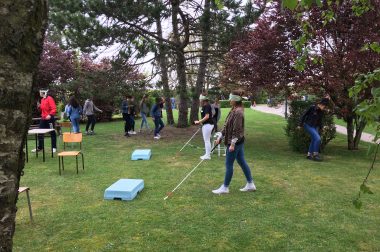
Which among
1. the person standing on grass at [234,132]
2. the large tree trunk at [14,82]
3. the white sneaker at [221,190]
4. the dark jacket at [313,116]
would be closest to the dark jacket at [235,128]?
the person standing on grass at [234,132]

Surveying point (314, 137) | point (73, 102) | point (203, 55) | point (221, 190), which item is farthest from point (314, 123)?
point (73, 102)

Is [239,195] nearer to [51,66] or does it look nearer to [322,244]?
[322,244]

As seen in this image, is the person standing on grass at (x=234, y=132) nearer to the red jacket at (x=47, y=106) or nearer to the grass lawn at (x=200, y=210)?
the grass lawn at (x=200, y=210)

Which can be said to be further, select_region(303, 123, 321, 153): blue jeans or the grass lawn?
select_region(303, 123, 321, 153): blue jeans

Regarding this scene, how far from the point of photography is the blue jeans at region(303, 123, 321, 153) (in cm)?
1001

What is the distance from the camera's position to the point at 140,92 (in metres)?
16.4

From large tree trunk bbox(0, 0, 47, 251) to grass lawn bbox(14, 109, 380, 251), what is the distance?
3015mm

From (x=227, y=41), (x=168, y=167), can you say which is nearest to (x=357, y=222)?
(x=168, y=167)

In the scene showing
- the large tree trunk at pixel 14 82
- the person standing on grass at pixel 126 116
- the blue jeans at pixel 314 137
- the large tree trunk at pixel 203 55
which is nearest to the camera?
the large tree trunk at pixel 14 82

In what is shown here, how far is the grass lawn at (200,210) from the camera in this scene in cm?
477

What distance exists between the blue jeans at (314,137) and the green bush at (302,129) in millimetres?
860

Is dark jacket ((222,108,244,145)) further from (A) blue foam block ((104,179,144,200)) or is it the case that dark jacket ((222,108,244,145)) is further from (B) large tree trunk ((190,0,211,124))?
(B) large tree trunk ((190,0,211,124))

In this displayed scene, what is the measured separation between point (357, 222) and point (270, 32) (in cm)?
650

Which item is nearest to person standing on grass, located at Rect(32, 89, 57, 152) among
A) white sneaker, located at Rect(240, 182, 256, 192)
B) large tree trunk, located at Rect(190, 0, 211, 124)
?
large tree trunk, located at Rect(190, 0, 211, 124)
